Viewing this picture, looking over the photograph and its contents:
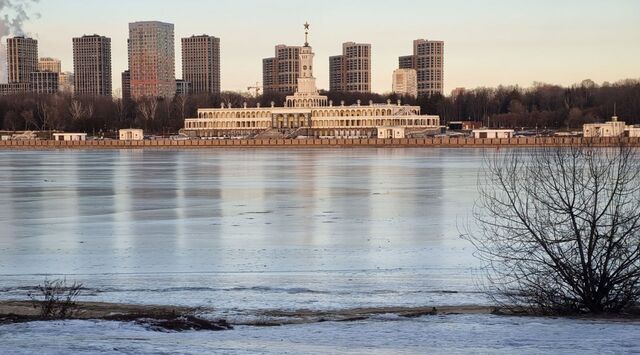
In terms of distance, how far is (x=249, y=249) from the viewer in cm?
1970

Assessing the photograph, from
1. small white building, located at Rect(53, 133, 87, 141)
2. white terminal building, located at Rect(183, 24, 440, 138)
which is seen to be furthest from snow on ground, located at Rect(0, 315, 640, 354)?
white terminal building, located at Rect(183, 24, 440, 138)

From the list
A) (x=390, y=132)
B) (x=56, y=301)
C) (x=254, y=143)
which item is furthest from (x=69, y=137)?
(x=56, y=301)

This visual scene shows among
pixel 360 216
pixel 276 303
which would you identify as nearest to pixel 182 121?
pixel 360 216

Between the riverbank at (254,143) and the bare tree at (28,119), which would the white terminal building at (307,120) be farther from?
the bare tree at (28,119)

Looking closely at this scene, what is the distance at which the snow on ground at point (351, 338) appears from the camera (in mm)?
9820

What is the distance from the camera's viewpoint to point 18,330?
35.0 ft

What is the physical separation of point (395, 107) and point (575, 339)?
16169 cm

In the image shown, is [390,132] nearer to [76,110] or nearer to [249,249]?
[76,110]

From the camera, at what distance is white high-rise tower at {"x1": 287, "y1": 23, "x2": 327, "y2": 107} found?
183125mm

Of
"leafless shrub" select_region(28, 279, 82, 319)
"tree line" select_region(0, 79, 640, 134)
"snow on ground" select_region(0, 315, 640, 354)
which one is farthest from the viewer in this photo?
"tree line" select_region(0, 79, 640, 134)

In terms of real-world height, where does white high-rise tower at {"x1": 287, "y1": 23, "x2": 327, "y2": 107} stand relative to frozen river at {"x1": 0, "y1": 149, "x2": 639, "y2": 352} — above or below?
above

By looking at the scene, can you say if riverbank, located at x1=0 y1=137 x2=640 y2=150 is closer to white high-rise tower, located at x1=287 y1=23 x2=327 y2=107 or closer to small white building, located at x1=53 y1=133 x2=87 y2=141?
small white building, located at x1=53 y1=133 x2=87 y2=141

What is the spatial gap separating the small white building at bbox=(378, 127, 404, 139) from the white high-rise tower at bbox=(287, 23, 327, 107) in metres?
32.1

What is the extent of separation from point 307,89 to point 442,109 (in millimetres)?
27037
